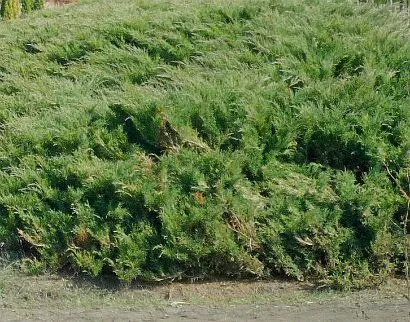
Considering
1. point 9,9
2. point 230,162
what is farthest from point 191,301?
point 9,9

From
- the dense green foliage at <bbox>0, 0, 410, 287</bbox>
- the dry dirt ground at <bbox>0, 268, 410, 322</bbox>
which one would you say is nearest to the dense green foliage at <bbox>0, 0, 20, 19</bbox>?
the dense green foliage at <bbox>0, 0, 410, 287</bbox>

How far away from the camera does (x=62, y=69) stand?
22.2 ft

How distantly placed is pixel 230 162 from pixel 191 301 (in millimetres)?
1186

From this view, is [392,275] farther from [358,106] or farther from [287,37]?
[287,37]

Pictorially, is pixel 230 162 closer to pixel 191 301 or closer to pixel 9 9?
pixel 191 301

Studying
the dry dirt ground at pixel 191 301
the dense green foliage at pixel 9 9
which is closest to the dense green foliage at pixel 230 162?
the dry dirt ground at pixel 191 301

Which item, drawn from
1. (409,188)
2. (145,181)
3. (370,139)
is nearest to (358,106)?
(370,139)

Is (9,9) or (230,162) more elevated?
(9,9)

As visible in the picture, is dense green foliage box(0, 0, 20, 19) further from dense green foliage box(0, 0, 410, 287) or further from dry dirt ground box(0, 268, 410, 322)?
dry dirt ground box(0, 268, 410, 322)

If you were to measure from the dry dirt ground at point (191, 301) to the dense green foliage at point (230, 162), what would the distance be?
0.13 meters

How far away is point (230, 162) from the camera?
16.0ft

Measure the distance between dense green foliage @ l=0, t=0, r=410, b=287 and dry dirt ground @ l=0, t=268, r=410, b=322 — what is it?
0.42 feet

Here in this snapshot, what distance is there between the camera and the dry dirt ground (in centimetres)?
432

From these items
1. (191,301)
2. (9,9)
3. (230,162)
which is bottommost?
(191,301)
